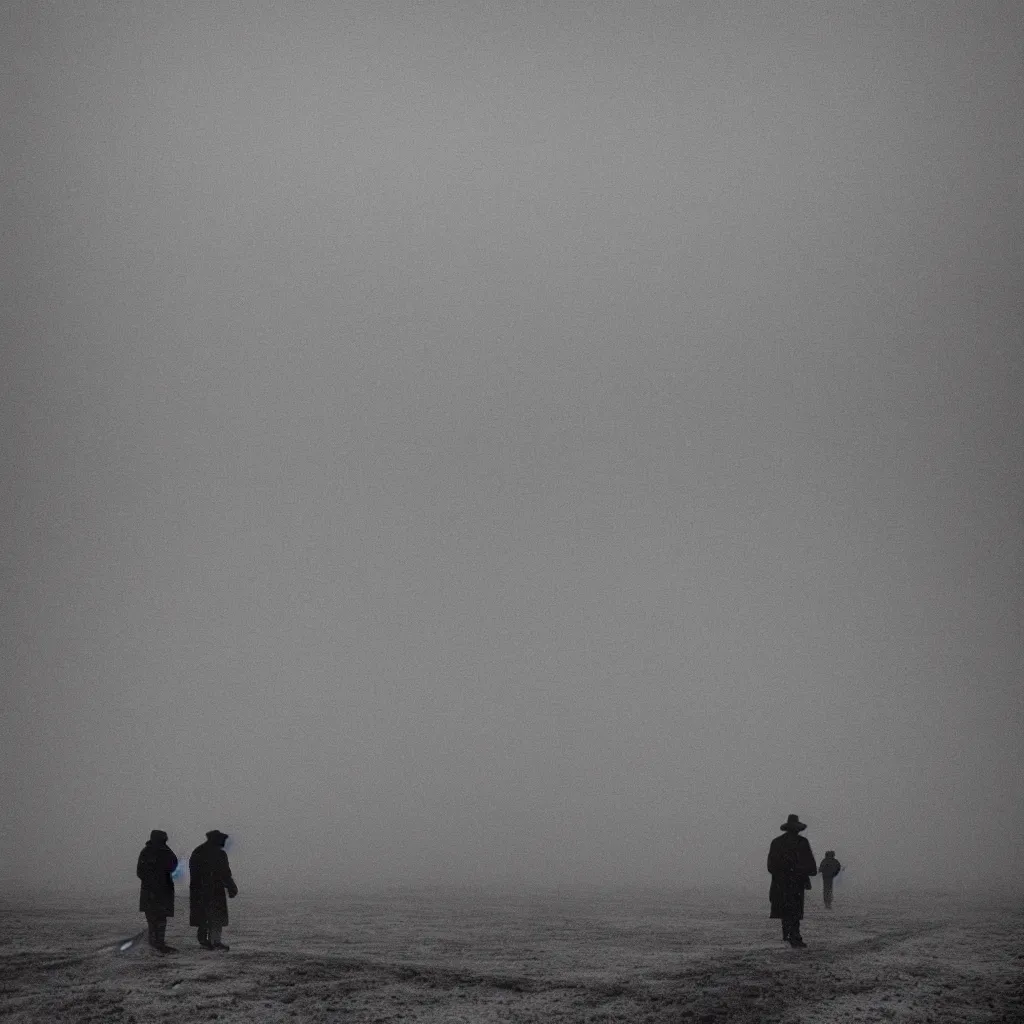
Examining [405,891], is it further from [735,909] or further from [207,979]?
[207,979]

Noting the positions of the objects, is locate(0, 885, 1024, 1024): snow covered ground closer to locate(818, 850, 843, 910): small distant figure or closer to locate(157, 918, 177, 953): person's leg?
locate(157, 918, 177, 953): person's leg

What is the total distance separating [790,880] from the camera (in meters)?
22.5

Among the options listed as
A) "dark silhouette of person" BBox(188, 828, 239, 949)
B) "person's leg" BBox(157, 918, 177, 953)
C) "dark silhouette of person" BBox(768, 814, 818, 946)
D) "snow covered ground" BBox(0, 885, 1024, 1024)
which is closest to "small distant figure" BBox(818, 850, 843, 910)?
"snow covered ground" BBox(0, 885, 1024, 1024)

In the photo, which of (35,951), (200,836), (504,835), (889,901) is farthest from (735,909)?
(504,835)

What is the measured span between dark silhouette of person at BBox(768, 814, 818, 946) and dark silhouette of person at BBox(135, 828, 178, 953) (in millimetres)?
11579

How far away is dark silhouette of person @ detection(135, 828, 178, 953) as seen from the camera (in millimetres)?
20953

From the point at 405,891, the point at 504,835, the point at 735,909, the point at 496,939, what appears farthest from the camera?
the point at 504,835

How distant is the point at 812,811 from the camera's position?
627 feet

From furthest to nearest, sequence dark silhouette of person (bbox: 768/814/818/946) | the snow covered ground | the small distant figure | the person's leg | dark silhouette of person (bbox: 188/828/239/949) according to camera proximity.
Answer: the small distant figure
dark silhouette of person (bbox: 768/814/818/946)
dark silhouette of person (bbox: 188/828/239/949)
the person's leg
the snow covered ground

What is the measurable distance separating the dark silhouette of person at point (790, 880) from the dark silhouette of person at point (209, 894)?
1063cm

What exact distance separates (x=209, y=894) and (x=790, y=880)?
11.2 meters

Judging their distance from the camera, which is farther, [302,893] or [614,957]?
[302,893]

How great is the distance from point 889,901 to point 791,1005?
77.5 ft

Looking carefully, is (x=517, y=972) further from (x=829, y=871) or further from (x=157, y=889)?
(x=829, y=871)
